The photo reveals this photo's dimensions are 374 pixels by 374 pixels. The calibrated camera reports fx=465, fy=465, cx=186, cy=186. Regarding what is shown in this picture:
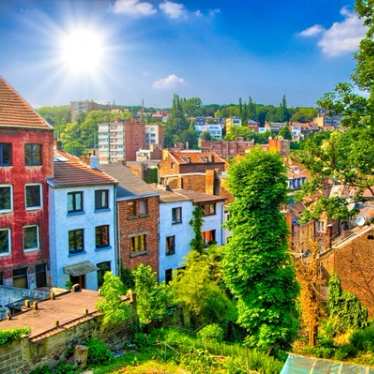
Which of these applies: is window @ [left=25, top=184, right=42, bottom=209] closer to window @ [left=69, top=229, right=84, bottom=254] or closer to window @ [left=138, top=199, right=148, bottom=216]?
window @ [left=69, top=229, right=84, bottom=254]

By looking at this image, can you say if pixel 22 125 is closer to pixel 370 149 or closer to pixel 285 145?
pixel 370 149

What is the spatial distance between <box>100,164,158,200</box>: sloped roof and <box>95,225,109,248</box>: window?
2.49 m

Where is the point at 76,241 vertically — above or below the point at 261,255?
below

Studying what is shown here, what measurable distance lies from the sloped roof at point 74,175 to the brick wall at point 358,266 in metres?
17.0

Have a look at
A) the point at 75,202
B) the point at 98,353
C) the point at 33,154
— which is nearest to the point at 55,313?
the point at 98,353

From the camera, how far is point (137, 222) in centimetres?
3550

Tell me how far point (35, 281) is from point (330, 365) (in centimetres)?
2089

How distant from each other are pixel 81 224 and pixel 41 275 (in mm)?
4236

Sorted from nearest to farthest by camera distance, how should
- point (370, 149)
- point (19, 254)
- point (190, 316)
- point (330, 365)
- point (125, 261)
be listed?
1. point (330, 365)
2. point (370, 149)
3. point (190, 316)
4. point (19, 254)
5. point (125, 261)

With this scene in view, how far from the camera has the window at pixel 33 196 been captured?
30.0 meters

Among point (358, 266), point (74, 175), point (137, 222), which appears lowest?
point (358, 266)

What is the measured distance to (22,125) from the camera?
29547 millimetres

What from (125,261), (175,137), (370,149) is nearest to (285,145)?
(175,137)

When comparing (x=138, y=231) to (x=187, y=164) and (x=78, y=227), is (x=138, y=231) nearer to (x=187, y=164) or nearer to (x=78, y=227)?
(x=78, y=227)
